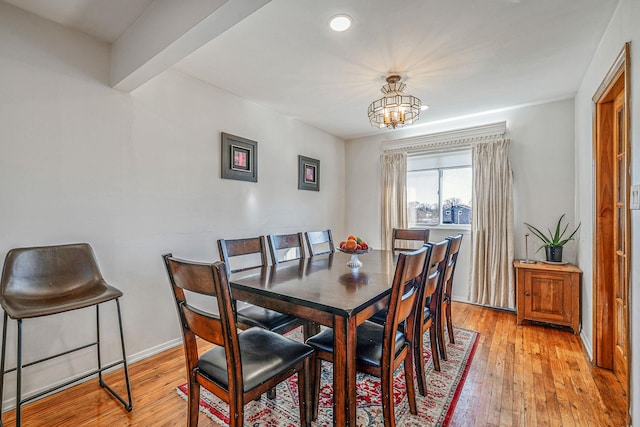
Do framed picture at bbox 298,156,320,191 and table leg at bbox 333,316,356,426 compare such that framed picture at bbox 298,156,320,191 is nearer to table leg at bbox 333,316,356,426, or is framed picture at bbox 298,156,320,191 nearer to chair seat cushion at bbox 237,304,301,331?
chair seat cushion at bbox 237,304,301,331

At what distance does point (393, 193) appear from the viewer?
169 inches

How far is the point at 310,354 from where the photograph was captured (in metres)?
1.54

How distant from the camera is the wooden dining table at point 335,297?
130 centimetres

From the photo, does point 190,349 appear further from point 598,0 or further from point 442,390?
point 598,0

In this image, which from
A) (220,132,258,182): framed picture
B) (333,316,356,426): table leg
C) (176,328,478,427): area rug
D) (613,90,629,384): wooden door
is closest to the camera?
(333,316,356,426): table leg

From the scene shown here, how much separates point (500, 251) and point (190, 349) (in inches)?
134

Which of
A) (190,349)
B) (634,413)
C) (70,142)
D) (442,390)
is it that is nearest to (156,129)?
(70,142)

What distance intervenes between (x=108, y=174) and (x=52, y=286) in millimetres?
815

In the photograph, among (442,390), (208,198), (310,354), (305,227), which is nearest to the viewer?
(310,354)

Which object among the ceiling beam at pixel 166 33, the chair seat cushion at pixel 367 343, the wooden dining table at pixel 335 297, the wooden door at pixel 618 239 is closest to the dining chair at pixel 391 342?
the chair seat cushion at pixel 367 343

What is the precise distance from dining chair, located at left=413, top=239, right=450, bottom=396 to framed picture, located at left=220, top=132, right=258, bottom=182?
209 cm

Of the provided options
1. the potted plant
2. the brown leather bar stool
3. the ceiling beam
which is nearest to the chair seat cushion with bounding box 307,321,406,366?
the brown leather bar stool

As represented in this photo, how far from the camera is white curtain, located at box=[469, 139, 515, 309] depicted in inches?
136

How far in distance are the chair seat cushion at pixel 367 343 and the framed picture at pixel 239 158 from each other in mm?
1952
